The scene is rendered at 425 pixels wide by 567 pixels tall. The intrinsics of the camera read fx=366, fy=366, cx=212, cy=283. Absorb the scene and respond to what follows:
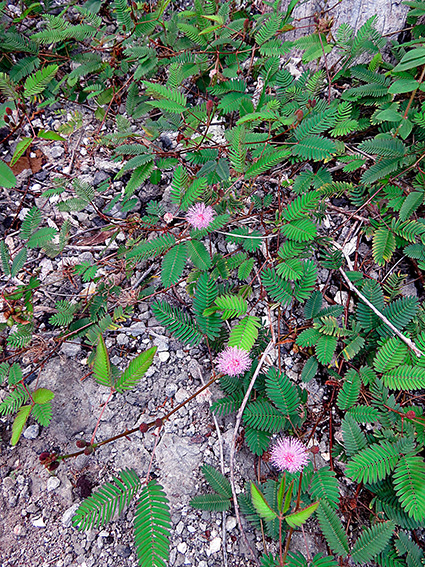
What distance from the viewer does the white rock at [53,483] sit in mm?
1694

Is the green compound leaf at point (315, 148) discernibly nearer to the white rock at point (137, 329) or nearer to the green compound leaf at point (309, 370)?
the green compound leaf at point (309, 370)

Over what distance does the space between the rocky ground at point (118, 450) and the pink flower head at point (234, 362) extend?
9.1 inches

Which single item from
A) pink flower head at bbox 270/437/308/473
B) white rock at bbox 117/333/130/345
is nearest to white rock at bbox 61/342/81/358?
white rock at bbox 117/333/130/345

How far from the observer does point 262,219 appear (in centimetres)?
204

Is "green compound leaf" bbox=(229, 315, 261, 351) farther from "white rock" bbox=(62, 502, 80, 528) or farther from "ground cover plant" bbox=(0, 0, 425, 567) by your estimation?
"white rock" bbox=(62, 502, 80, 528)

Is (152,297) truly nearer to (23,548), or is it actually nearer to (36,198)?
(36,198)

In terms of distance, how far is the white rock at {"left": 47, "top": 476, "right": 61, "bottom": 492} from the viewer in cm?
169

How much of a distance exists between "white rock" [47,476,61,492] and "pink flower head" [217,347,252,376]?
923 mm

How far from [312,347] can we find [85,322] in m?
1.23

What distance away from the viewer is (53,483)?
1700 millimetres

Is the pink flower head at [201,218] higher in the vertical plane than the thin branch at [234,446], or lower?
higher

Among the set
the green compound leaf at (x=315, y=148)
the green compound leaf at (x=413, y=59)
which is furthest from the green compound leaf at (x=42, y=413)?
the green compound leaf at (x=413, y=59)

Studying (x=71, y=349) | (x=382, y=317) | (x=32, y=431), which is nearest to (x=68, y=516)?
(x=32, y=431)

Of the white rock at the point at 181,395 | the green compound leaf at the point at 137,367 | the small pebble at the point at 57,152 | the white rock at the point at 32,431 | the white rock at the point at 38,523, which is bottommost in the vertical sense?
the white rock at the point at 38,523
